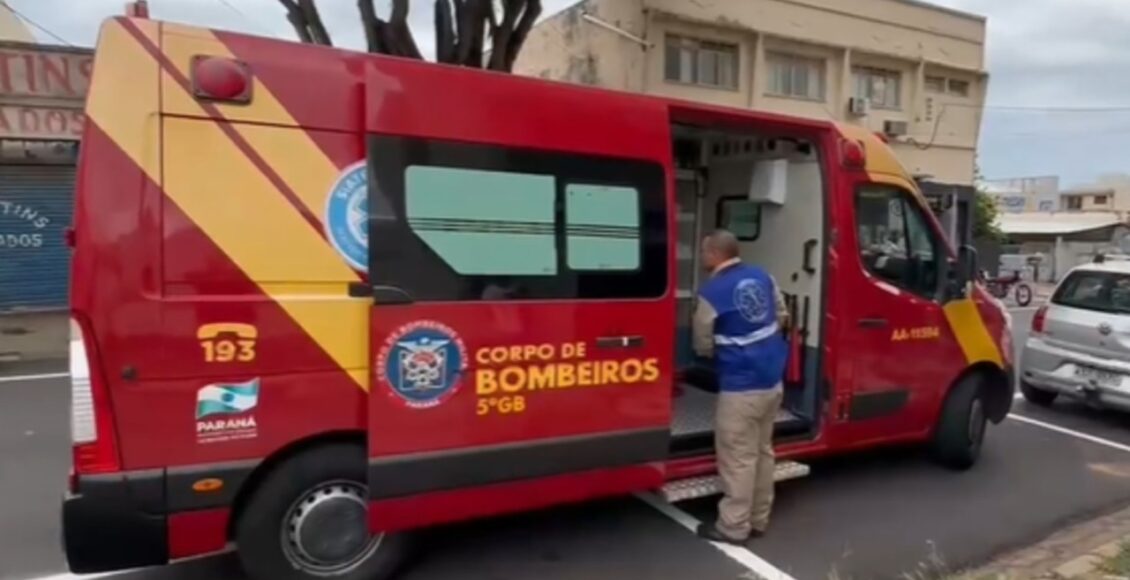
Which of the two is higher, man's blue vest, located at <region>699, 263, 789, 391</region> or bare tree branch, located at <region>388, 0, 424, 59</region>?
bare tree branch, located at <region>388, 0, 424, 59</region>

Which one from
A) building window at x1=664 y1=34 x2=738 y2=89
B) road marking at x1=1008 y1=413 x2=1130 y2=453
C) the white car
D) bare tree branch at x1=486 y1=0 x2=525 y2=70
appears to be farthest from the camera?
building window at x1=664 y1=34 x2=738 y2=89

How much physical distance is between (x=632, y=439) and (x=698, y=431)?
3.12ft

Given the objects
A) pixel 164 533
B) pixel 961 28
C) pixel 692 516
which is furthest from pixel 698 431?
pixel 961 28

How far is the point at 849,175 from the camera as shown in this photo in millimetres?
4844

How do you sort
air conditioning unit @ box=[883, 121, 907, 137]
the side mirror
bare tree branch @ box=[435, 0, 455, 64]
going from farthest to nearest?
1. air conditioning unit @ box=[883, 121, 907, 137]
2. bare tree branch @ box=[435, 0, 455, 64]
3. the side mirror

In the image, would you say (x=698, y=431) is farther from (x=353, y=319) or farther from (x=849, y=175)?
(x=353, y=319)

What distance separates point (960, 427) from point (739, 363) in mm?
2373

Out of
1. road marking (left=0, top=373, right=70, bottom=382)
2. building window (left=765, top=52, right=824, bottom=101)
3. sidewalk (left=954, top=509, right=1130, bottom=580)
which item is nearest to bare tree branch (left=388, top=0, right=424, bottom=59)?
road marking (left=0, top=373, right=70, bottom=382)

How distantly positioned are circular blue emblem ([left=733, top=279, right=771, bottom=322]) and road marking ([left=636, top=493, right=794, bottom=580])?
1279 mm

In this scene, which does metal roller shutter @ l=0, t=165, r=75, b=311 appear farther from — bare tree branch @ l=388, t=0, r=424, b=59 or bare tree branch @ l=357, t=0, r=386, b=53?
bare tree branch @ l=388, t=0, r=424, b=59

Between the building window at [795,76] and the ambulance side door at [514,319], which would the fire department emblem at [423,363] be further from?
the building window at [795,76]

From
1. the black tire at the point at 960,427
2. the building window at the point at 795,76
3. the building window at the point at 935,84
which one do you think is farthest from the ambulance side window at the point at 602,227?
the building window at the point at 935,84

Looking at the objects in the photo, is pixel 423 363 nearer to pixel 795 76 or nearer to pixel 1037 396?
pixel 1037 396

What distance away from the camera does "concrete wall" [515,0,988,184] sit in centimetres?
1602
